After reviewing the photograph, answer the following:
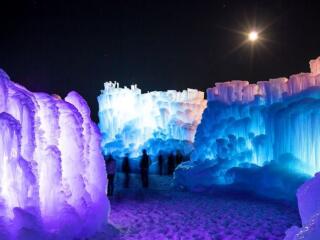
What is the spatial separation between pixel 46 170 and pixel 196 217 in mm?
4112

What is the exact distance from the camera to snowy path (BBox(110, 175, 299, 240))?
25.8ft

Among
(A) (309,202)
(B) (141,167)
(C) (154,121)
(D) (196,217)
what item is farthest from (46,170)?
(C) (154,121)

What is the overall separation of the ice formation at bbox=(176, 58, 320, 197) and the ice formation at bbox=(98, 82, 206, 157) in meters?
9.18

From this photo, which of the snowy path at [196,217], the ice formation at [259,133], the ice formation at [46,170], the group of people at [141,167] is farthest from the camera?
the group of people at [141,167]

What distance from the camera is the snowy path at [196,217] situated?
786cm

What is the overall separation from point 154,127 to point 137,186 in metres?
11.5

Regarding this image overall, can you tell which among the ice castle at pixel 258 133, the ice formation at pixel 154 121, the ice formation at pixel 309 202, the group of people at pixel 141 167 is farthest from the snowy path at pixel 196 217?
the ice formation at pixel 154 121

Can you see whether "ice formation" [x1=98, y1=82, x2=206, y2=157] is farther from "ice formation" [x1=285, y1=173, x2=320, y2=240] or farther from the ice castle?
"ice formation" [x1=285, y1=173, x2=320, y2=240]

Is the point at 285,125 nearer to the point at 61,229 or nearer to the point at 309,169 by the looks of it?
the point at 309,169

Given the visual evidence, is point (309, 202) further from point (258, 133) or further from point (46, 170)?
point (258, 133)

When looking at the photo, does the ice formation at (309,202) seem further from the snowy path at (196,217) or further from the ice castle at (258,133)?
the ice castle at (258,133)

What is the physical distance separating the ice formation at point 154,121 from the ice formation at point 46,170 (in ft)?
58.8

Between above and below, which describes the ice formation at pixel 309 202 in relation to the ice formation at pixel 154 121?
below

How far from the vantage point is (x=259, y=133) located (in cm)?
1444
